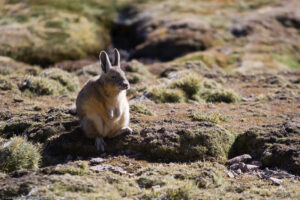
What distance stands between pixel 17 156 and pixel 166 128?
4.40 meters

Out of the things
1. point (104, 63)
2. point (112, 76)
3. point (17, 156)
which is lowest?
point (17, 156)

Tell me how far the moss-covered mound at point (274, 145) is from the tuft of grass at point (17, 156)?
569 centimetres

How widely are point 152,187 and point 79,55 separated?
30.9 meters

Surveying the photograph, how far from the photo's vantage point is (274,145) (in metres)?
10.9

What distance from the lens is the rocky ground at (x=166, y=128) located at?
8.55 metres

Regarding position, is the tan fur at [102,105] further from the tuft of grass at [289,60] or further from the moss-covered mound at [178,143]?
the tuft of grass at [289,60]

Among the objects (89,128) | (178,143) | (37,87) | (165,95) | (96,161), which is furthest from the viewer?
(37,87)

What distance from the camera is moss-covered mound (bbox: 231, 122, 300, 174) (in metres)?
10.3

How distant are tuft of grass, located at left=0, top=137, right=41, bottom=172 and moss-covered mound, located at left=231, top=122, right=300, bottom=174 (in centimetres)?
569

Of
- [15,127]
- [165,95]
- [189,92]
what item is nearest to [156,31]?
[189,92]

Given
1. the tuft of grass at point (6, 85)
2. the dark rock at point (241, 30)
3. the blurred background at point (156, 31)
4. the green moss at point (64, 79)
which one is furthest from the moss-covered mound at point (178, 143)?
the dark rock at point (241, 30)

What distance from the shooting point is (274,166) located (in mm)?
10344

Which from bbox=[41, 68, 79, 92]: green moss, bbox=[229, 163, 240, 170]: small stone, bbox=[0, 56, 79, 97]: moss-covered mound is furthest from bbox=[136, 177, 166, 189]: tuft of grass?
bbox=[41, 68, 79, 92]: green moss

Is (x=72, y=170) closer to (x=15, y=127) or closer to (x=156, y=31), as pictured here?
(x=15, y=127)
